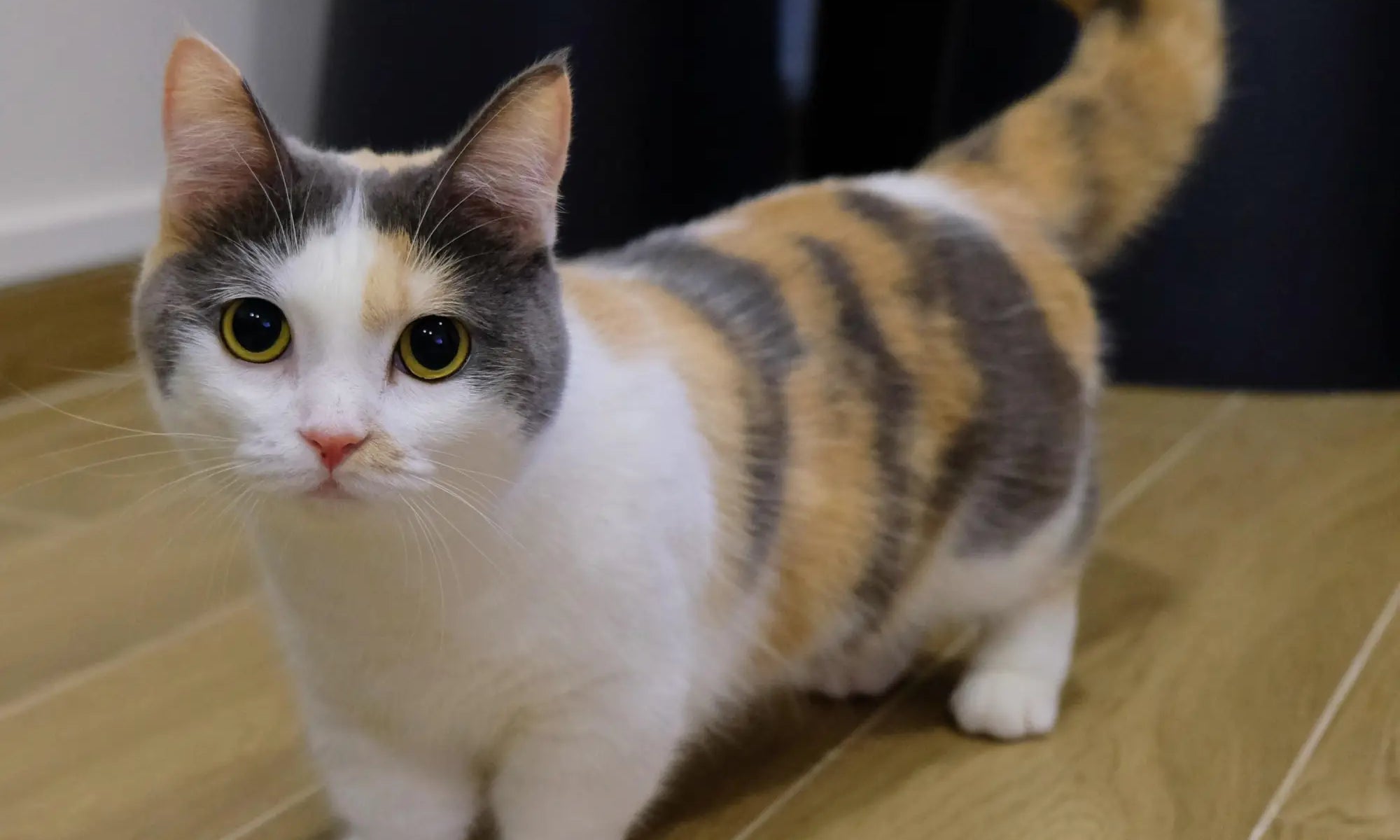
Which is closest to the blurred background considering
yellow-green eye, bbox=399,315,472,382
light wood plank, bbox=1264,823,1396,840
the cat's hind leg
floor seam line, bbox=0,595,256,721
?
floor seam line, bbox=0,595,256,721

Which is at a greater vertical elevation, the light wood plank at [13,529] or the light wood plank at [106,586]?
the light wood plank at [106,586]

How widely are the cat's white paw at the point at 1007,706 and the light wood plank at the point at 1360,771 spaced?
19cm

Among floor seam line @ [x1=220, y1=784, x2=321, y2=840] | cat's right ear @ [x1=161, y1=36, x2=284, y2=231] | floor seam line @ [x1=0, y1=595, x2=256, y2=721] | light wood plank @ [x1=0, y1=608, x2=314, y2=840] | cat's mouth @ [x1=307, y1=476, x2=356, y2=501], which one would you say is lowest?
floor seam line @ [x1=0, y1=595, x2=256, y2=721]

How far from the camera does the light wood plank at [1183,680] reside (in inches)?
39.3

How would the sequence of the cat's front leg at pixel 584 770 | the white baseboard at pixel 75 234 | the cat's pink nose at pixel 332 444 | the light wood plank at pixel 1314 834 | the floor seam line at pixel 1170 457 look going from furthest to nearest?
the white baseboard at pixel 75 234
the floor seam line at pixel 1170 457
the light wood plank at pixel 1314 834
the cat's front leg at pixel 584 770
the cat's pink nose at pixel 332 444

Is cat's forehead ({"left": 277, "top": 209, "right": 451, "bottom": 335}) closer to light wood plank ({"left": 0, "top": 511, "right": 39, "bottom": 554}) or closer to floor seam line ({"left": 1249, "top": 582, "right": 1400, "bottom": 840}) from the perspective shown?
floor seam line ({"left": 1249, "top": 582, "right": 1400, "bottom": 840})

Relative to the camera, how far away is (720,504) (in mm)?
916

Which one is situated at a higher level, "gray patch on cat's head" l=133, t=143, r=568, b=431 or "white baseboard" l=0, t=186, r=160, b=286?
"gray patch on cat's head" l=133, t=143, r=568, b=431

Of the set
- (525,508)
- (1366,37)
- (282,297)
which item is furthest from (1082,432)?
(1366,37)

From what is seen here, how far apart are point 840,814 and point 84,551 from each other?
86 centimetres

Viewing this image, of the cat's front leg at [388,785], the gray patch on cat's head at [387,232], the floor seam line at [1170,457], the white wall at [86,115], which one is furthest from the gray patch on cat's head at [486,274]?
the white wall at [86,115]

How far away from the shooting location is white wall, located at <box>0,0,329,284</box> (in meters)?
1.65

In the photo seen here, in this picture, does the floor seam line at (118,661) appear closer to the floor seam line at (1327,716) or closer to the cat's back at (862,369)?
the cat's back at (862,369)

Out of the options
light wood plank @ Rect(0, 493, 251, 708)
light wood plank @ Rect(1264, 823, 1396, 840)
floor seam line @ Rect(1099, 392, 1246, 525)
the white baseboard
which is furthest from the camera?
the white baseboard
